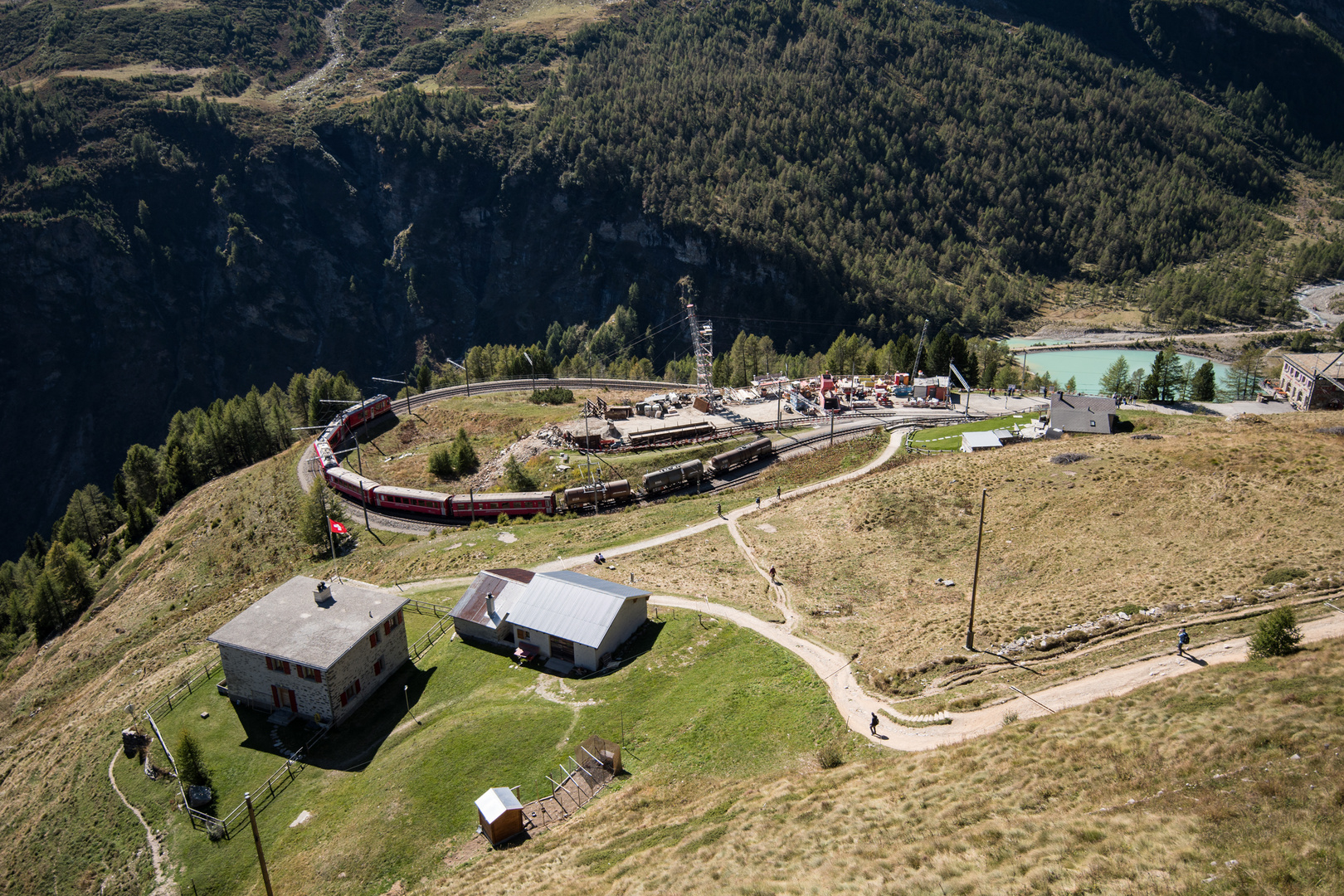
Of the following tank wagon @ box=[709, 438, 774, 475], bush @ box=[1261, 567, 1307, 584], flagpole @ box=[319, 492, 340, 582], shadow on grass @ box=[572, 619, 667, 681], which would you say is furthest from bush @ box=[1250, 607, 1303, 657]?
flagpole @ box=[319, 492, 340, 582]

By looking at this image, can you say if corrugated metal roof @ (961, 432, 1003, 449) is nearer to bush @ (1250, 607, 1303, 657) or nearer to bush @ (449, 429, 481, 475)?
bush @ (1250, 607, 1303, 657)

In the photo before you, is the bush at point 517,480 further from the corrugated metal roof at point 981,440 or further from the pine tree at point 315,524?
the corrugated metal roof at point 981,440

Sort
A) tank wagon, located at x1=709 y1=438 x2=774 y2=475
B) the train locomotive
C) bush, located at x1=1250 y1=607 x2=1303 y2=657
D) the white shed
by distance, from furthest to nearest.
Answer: tank wagon, located at x1=709 y1=438 x2=774 y2=475 → the train locomotive → the white shed → bush, located at x1=1250 y1=607 x2=1303 y2=657

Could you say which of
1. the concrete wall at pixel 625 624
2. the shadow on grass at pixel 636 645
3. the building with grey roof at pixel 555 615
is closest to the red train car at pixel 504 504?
the building with grey roof at pixel 555 615

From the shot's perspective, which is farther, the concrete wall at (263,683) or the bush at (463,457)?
the bush at (463,457)

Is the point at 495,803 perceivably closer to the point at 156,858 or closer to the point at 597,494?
the point at 156,858

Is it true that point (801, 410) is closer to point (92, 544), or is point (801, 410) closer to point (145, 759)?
point (145, 759)
